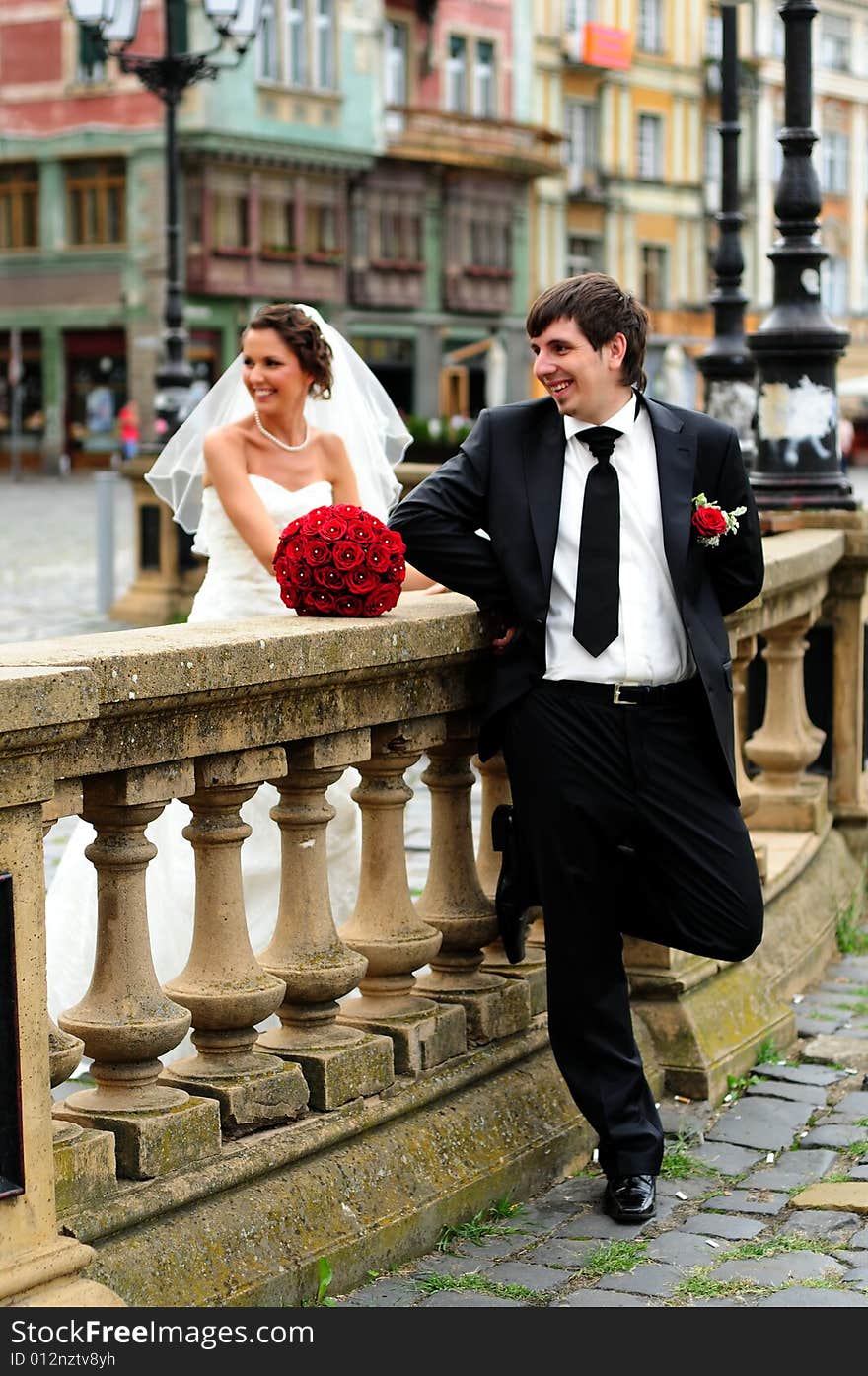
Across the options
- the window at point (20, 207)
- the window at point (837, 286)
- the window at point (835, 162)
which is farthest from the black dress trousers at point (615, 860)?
the window at point (835, 162)

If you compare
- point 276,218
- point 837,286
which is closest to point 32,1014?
point 276,218

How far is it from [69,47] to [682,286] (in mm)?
22313

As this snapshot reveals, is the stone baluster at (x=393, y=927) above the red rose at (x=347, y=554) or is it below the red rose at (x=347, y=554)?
below

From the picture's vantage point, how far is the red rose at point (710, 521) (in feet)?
14.7

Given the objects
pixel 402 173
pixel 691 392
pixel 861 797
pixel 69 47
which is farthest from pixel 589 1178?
pixel 691 392

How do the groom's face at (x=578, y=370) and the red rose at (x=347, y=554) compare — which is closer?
the red rose at (x=347, y=554)

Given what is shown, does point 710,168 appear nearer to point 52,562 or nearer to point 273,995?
point 52,562

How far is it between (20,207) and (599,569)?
159 feet

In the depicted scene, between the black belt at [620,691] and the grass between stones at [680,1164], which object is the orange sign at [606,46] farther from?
the black belt at [620,691]

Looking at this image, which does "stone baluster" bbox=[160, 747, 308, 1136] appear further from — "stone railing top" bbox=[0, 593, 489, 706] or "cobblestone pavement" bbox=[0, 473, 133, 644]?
"cobblestone pavement" bbox=[0, 473, 133, 644]

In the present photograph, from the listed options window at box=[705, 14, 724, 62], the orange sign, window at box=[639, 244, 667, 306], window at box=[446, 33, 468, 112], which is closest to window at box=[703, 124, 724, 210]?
window at box=[705, 14, 724, 62]

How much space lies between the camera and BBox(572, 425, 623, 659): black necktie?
4.48 meters

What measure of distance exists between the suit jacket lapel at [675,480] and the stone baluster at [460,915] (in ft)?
2.01

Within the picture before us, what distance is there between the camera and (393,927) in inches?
181
